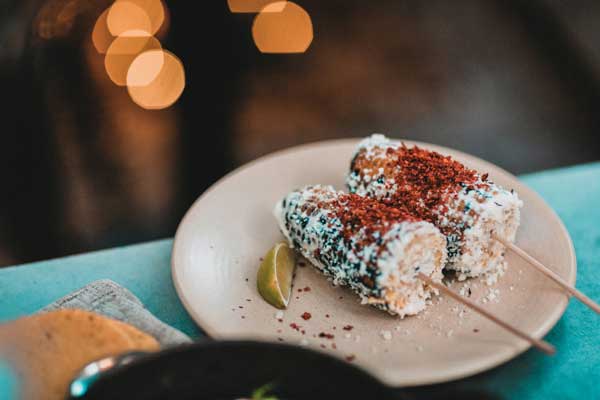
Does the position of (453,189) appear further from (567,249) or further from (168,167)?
(168,167)

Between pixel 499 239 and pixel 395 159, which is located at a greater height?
pixel 395 159

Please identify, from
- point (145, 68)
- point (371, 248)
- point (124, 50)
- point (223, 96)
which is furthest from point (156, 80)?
point (371, 248)

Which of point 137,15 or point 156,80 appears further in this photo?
point 137,15

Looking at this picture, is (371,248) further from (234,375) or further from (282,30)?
(282,30)

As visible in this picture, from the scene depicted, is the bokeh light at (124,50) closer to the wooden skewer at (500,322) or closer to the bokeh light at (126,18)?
the bokeh light at (126,18)

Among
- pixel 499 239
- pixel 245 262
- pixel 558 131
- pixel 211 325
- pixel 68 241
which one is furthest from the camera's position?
pixel 558 131

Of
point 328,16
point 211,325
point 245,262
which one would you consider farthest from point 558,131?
point 211,325
